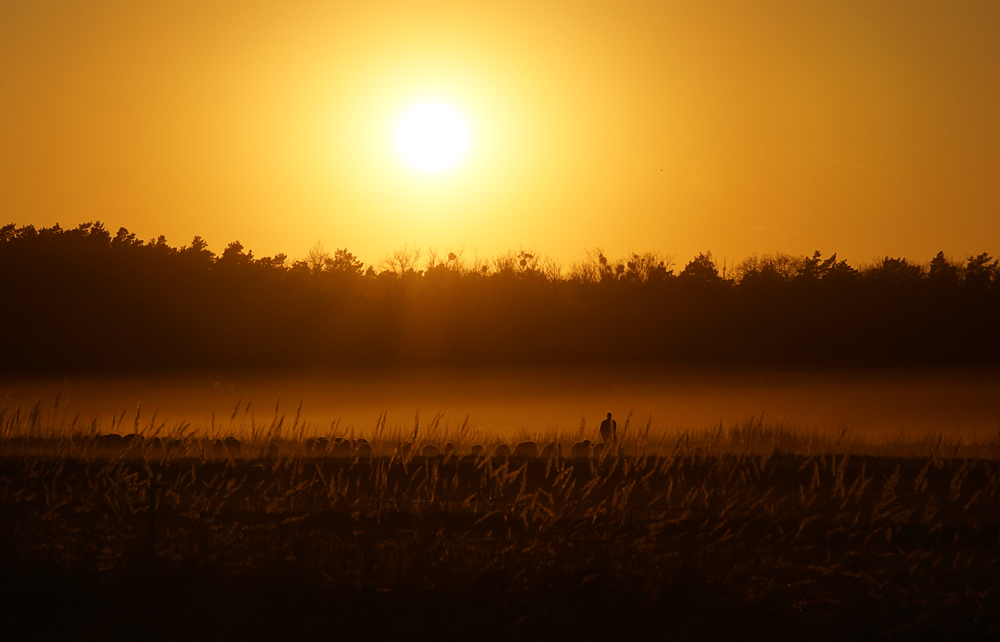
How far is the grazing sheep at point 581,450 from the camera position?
16986mm

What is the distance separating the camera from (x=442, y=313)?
45406mm

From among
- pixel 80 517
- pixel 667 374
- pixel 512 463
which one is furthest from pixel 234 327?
pixel 80 517

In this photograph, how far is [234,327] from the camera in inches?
1468

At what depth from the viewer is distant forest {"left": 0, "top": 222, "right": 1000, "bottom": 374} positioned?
3434cm

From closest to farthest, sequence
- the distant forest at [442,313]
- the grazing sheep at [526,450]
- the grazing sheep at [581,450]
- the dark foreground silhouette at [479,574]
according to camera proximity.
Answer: the dark foreground silhouette at [479,574] < the grazing sheep at [581,450] < the grazing sheep at [526,450] < the distant forest at [442,313]

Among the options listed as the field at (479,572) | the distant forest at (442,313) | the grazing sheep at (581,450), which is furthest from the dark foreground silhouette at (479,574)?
the distant forest at (442,313)

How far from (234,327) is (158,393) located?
7.18 metres

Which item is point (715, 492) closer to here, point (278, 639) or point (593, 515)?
point (593, 515)

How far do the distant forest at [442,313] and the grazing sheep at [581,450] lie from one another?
2249 cm

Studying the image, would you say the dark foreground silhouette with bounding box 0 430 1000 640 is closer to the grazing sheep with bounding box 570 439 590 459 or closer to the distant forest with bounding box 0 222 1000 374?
the grazing sheep with bounding box 570 439 590 459

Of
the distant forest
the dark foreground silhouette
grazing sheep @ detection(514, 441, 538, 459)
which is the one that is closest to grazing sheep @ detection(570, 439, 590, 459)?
grazing sheep @ detection(514, 441, 538, 459)

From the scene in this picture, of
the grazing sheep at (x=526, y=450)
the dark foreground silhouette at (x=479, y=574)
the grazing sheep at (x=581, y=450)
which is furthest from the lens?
the grazing sheep at (x=526, y=450)

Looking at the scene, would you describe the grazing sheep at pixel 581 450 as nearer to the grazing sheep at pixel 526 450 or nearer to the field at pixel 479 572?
the grazing sheep at pixel 526 450

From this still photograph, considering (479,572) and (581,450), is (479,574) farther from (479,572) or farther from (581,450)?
(581,450)
